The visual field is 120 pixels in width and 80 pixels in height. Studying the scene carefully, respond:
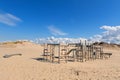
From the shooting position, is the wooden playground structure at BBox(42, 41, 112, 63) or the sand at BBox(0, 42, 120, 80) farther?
the wooden playground structure at BBox(42, 41, 112, 63)

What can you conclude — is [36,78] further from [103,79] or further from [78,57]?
[78,57]

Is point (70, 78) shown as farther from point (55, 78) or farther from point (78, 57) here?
point (78, 57)

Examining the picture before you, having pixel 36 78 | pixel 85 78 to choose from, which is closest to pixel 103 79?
pixel 85 78

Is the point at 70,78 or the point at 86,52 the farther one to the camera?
the point at 86,52

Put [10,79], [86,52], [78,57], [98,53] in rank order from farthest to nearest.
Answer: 1. [98,53]
2. [86,52]
3. [78,57]
4. [10,79]

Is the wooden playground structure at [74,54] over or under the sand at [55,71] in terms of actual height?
over

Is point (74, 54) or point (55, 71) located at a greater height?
point (74, 54)

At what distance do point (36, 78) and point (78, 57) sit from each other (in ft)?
43.5

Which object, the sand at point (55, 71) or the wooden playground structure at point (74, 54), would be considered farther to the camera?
the wooden playground structure at point (74, 54)

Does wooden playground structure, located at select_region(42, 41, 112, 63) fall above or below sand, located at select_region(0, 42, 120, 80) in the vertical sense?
above

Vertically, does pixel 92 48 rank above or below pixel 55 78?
above

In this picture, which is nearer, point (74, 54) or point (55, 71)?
point (55, 71)

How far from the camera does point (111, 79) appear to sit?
1036cm

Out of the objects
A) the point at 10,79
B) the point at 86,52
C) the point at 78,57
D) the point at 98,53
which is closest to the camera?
the point at 10,79
